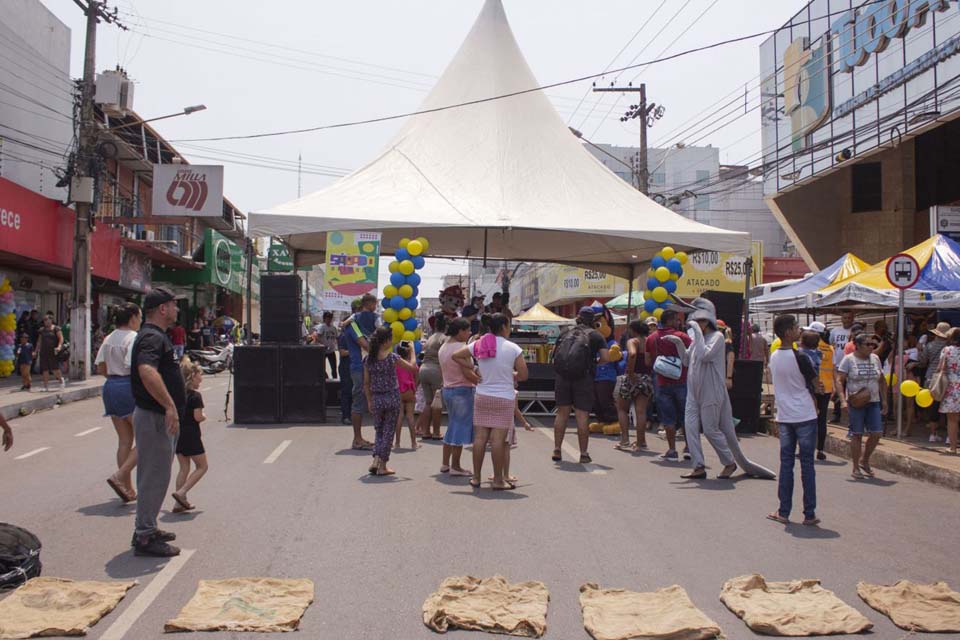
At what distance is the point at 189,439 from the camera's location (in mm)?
7281

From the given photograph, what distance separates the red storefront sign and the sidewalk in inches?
127

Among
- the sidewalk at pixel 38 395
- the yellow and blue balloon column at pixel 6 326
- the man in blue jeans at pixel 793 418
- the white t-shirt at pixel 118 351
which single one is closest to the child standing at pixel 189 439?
the white t-shirt at pixel 118 351

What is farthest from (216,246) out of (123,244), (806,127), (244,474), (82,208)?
(244,474)

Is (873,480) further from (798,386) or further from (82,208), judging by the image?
(82,208)

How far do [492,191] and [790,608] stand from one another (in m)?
→ 13.0

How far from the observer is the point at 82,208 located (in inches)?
854

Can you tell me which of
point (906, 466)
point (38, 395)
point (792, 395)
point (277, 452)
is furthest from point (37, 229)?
point (906, 466)

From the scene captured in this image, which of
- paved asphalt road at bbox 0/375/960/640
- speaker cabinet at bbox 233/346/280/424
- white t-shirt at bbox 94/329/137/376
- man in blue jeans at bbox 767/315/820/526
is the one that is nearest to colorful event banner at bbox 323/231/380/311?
speaker cabinet at bbox 233/346/280/424

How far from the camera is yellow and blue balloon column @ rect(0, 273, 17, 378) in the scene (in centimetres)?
2209

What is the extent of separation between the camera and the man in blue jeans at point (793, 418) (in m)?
7.19

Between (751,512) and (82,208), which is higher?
(82,208)

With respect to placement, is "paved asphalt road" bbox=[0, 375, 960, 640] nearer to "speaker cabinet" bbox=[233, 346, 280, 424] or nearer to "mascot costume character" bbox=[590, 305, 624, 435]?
"mascot costume character" bbox=[590, 305, 624, 435]

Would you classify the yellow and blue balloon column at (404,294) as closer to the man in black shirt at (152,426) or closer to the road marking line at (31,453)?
the road marking line at (31,453)

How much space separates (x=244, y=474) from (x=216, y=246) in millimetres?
31792
